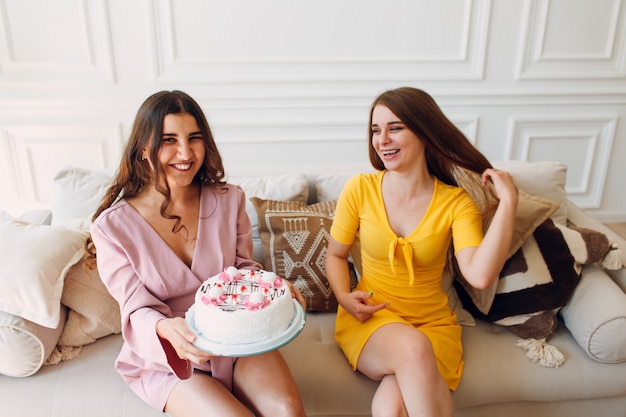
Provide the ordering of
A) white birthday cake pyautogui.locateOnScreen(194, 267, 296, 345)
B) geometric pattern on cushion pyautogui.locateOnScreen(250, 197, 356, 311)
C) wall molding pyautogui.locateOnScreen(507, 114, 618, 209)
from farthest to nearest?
wall molding pyautogui.locateOnScreen(507, 114, 618, 209)
geometric pattern on cushion pyautogui.locateOnScreen(250, 197, 356, 311)
white birthday cake pyautogui.locateOnScreen(194, 267, 296, 345)

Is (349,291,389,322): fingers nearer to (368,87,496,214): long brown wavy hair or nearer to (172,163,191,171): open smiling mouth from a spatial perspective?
(368,87,496,214): long brown wavy hair

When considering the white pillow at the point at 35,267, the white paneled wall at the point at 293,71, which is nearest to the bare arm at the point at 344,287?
the white pillow at the point at 35,267

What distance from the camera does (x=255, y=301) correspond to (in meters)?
1.17

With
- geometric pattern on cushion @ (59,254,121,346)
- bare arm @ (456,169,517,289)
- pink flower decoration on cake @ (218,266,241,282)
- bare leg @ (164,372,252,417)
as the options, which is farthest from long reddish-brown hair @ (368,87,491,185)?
geometric pattern on cushion @ (59,254,121,346)

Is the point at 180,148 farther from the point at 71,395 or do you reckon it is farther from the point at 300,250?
the point at 71,395

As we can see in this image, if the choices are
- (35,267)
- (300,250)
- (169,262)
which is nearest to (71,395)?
(35,267)

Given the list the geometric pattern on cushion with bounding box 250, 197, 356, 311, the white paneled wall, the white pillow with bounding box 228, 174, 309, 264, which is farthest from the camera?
the white paneled wall

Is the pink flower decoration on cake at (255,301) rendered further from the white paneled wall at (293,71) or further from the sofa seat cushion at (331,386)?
the white paneled wall at (293,71)

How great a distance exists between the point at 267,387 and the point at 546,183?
1335 millimetres

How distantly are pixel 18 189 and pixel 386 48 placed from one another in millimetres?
2260

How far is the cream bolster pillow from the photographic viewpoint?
59.7 inches

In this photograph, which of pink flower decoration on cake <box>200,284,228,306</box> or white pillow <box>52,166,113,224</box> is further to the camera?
white pillow <box>52,166,113,224</box>

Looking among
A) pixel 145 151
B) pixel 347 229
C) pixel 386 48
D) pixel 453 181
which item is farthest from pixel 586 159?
pixel 145 151

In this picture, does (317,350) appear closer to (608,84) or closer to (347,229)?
(347,229)
